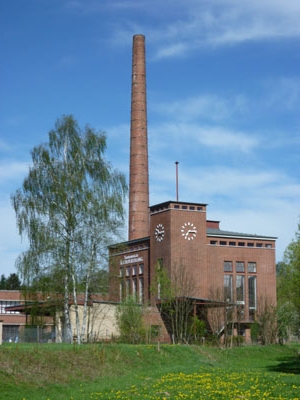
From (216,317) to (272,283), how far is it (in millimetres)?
10621

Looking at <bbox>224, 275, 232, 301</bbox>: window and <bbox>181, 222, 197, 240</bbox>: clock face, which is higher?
<bbox>181, 222, 197, 240</bbox>: clock face

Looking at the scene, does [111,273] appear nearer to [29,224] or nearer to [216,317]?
[29,224]

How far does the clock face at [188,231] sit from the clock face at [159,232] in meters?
1.75

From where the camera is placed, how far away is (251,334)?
6084 cm

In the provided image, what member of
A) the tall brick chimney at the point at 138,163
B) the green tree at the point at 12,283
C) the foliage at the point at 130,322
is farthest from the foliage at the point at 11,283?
the foliage at the point at 130,322

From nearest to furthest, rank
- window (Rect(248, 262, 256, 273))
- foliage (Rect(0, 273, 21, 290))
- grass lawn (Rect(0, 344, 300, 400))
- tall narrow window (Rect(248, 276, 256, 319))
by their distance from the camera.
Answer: grass lawn (Rect(0, 344, 300, 400)) → tall narrow window (Rect(248, 276, 256, 319)) → window (Rect(248, 262, 256, 273)) → foliage (Rect(0, 273, 21, 290))

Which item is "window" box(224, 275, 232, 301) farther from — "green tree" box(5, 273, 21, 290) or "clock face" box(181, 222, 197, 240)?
"green tree" box(5, 273, 21, 290)

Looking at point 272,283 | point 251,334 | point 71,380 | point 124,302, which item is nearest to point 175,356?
point 124,302

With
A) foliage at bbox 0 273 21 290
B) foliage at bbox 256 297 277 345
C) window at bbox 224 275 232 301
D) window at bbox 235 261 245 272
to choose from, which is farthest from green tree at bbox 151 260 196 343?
foliage at bbox 0 273 21 290

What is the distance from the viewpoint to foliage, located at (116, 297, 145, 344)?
154ft

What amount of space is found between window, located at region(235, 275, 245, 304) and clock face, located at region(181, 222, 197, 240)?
660cm

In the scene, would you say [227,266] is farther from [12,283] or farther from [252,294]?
[12,283]

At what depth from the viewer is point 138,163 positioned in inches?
2672

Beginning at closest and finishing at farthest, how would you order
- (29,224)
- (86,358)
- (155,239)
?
(86,358) → (29,224) → (155,239)
